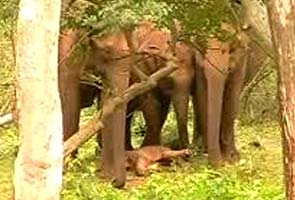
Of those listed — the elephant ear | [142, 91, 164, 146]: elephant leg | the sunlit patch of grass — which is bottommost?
the sunlit patch of grass

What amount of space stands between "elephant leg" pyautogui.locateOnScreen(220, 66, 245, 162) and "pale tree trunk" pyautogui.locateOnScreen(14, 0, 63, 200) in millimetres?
5947

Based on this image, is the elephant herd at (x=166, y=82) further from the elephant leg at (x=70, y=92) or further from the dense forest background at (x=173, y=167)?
the dense forest background at (x=173, y=167)

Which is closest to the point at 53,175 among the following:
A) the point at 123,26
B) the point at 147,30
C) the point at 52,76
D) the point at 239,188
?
the point at 52,76

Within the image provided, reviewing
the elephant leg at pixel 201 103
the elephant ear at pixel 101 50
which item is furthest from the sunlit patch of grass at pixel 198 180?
the elephant ear at pixel 101 50

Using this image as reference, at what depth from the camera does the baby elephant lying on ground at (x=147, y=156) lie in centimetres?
855

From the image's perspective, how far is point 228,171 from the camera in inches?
305

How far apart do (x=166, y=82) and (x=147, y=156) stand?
2.60 ft

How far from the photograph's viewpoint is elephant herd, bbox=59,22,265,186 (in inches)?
307

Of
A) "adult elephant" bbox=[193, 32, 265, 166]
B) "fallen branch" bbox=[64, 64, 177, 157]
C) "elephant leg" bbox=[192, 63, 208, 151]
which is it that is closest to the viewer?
"fallen branch" bbox=[64, 64, 177, 157]

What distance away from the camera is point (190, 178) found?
762 cm

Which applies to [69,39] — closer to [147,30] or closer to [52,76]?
[147,30]

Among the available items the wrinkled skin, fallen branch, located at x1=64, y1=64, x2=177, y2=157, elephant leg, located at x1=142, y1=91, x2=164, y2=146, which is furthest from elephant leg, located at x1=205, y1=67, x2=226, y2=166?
fallen branch, located at x1=64, y1=64, x2=177, y2=157

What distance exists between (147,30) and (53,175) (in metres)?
4.82

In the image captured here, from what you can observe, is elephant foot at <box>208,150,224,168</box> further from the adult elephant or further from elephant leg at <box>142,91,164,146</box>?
elephant leg at <box>142,91,164,146</box>
